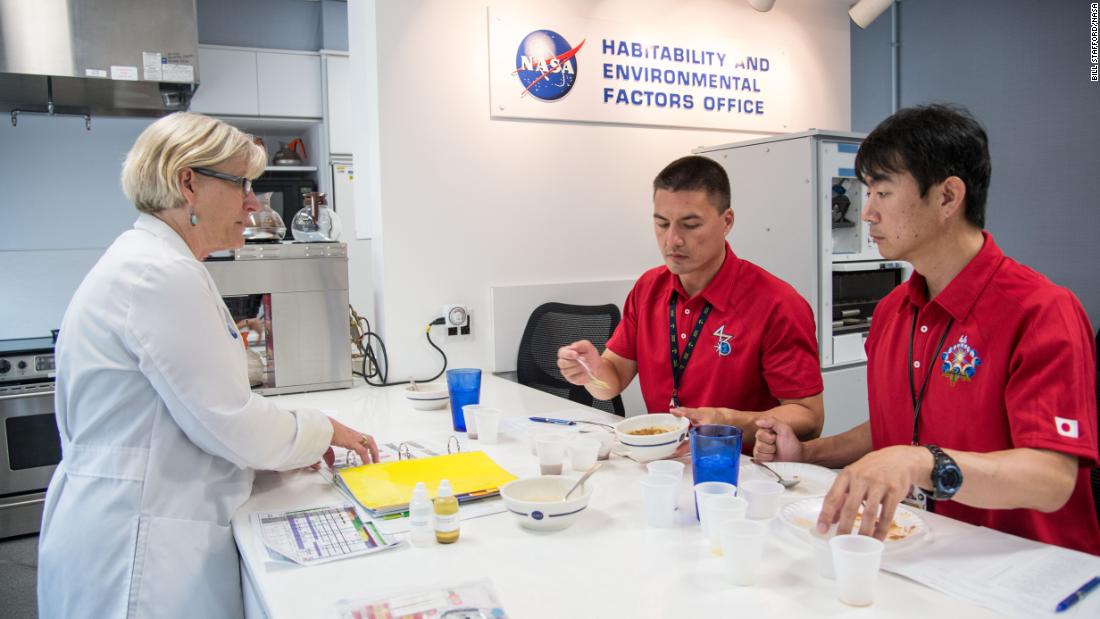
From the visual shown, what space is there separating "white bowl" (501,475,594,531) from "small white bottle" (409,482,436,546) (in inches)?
5.2

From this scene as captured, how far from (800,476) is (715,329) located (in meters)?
0.65

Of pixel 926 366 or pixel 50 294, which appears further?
pixel 50 294

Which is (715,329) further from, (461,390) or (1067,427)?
(1067,427)

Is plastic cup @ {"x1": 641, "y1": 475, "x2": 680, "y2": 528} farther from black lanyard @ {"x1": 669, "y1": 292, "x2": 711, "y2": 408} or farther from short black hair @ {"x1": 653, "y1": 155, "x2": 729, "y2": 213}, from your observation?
short black hair @ {"x1": 653, "y1": 155, "x2": 729, "y2": 213}

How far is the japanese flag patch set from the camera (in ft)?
3.85

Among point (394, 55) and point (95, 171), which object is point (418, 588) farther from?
point (95, 171)

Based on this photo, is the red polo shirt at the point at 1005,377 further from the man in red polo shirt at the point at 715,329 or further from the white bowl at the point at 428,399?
the white bowl at the point at 428,399

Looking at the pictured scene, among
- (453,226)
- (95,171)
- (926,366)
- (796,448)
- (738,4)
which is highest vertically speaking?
(738,4)

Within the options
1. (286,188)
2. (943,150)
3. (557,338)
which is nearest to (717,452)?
(943,150)

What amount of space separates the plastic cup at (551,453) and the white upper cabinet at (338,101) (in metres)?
3.90

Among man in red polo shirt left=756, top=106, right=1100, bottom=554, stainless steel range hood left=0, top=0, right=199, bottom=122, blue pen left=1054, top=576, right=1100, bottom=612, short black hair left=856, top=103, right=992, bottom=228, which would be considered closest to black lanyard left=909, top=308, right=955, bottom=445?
man in red polo shirt left=756, top=106, right=1100, bottom=554

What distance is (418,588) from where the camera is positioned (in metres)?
1.04

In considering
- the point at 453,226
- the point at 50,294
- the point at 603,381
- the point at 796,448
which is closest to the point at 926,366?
the point at 796,448

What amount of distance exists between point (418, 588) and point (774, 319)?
4.15 ft
